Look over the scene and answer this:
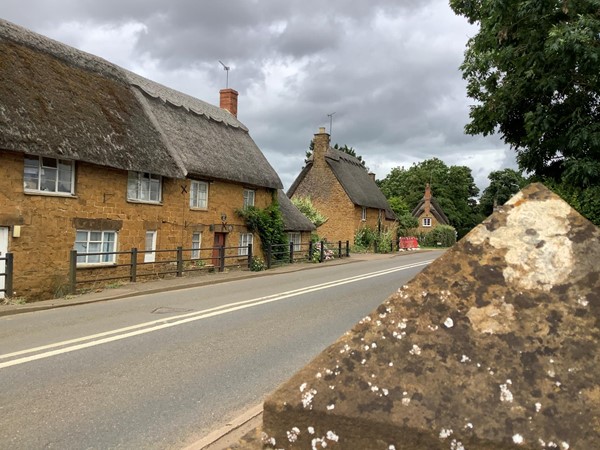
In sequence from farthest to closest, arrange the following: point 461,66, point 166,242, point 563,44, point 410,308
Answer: point 166,242 < point 461,66 < point 563,44 < point 410,308

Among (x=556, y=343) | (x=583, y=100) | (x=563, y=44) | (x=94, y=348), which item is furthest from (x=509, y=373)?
(x=583, y=100)

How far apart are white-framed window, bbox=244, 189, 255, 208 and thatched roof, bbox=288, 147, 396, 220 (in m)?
17.0

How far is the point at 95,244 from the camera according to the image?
1673 cm

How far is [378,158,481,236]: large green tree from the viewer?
255ft

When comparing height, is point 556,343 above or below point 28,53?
below

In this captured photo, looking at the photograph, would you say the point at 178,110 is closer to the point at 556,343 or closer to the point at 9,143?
the point at 9,143

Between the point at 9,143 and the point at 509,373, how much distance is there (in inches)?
591

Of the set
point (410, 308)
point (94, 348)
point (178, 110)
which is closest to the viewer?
point (410, 308)

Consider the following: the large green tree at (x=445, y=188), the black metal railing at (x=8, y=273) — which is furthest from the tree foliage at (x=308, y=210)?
the large green tree at (x=445, y=188)

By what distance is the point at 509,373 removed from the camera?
1510 millimetres

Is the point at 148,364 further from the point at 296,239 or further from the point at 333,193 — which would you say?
the point at 333,193

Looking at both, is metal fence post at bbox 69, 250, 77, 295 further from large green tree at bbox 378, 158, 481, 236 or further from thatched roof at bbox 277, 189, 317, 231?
large green tree at bbox 378, 158, 481, 236

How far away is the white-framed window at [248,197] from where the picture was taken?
2482 cm

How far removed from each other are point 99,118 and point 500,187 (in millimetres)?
66830
